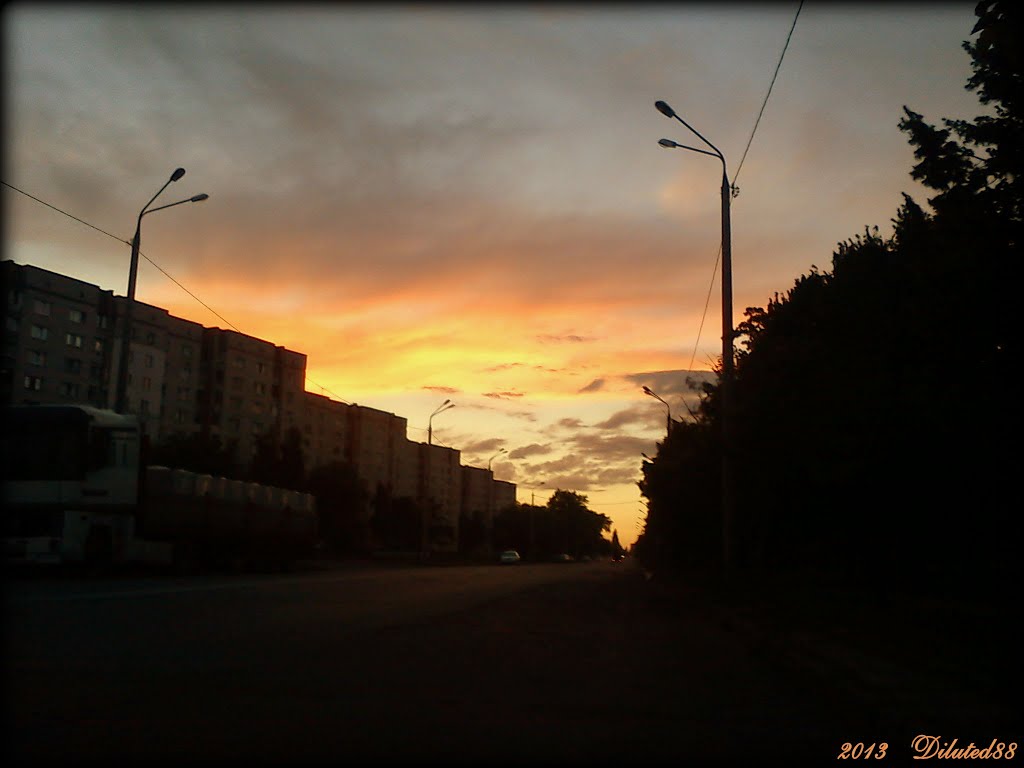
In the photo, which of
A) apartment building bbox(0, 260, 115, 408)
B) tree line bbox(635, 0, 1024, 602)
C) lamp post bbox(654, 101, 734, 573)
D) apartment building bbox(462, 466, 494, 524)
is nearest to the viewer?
tree line bbox(635, 0, 1024, 602)

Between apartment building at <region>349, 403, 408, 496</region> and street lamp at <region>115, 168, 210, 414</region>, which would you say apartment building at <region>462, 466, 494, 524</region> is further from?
street lamp at <region>115, 168, 210, 414</region>

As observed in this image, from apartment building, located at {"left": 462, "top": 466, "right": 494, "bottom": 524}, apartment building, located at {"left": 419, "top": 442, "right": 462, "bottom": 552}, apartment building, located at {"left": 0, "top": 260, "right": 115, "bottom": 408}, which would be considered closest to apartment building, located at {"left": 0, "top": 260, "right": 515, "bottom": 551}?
apartment building, located at {"left": 0, "top": 260, "right": 115, "bottom": 408}

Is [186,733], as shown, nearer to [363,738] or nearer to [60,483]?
[363,738]

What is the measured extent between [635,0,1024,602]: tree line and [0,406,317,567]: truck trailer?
17.6 meters

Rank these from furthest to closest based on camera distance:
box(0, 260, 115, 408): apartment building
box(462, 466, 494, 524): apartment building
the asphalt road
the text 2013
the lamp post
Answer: box(462, 466, 494, 524): apartment building
box(0, 260, 115, 408): apartment building
the lamp post
the text 2013
the asphalt road

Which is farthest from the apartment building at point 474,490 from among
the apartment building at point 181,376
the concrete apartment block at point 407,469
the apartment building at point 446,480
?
the apartment building at point 181,376

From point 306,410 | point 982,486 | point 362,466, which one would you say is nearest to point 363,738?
point 982,486

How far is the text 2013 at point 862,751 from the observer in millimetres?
6328

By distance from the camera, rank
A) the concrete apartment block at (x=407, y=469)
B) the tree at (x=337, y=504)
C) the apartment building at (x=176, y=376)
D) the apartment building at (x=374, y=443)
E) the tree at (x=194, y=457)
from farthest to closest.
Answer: the concrete apartment block at (x=407, y=469) < the apartment building at (x=374, y=443) < the tree at (x=337, y=504) < the apartment building at (x=176, y=376) < the tree at (x=194, y=457)

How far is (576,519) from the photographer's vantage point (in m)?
191

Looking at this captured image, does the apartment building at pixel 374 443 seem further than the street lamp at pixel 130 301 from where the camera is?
Yes

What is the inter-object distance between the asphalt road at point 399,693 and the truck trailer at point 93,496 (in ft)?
39.8

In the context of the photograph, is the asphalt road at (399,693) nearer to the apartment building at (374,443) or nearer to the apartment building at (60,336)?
the apartment building at (60,336)

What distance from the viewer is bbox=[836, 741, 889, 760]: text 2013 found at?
20.8ft
